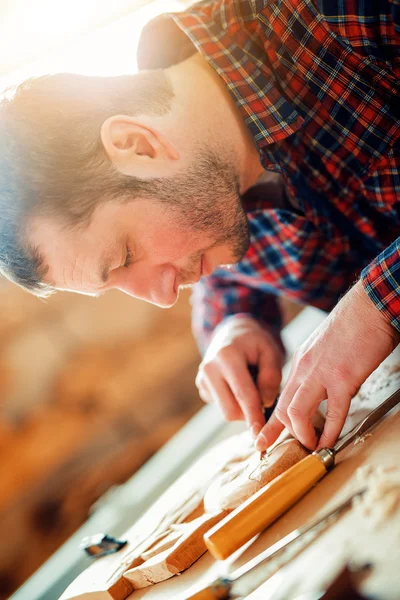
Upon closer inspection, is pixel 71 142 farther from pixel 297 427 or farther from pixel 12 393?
pixel 12 393

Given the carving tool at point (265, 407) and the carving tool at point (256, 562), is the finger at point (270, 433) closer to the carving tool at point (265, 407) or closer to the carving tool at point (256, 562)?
the carving tool at point (265, 407)

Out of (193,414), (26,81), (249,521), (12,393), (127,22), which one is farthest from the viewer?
(193,414)

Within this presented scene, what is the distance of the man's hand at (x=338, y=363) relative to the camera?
2.88ft

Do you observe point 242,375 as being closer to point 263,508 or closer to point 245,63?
point 263,508

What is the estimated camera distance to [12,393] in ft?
7.00

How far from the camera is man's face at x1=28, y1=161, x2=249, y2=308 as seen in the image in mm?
1045

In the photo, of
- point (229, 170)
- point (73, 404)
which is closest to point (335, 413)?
point (229, 170)

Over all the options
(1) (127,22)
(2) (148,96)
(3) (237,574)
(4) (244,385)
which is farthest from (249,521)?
(1) (127,22)

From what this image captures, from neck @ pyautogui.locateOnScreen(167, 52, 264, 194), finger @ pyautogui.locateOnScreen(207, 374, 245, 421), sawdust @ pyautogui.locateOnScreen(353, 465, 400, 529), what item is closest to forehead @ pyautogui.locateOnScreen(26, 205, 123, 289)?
neck @ pyautogui.locateOnScreen(167, 52, 264, 194)

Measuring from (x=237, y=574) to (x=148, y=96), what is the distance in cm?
103

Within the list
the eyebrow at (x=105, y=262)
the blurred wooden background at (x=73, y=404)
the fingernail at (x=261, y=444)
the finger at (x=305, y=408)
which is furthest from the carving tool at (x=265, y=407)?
the blurred wooden background at (x=73, y=404)

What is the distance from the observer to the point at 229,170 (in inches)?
50.2

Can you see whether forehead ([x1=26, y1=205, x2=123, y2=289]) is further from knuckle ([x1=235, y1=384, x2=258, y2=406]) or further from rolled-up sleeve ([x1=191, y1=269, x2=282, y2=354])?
rolled-up sleeve ([x1=191, y1=269, x2=282, y2=354])

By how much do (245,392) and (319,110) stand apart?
0.70 meters
